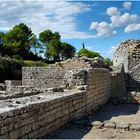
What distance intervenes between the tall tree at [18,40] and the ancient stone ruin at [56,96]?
3588 centimetres

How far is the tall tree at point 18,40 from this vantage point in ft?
210

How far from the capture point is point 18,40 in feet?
224

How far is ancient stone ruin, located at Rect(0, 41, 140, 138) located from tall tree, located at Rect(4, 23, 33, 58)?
35.9 meters

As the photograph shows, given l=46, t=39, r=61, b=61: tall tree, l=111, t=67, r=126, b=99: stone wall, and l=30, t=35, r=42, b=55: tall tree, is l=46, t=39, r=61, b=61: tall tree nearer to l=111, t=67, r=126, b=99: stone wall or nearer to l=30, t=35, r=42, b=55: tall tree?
l=30, t=35, r=42, b=55: tall tree

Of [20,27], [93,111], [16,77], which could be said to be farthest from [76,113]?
[20,27]

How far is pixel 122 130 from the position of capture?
11.1 metres

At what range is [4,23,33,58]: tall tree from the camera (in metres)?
64.1

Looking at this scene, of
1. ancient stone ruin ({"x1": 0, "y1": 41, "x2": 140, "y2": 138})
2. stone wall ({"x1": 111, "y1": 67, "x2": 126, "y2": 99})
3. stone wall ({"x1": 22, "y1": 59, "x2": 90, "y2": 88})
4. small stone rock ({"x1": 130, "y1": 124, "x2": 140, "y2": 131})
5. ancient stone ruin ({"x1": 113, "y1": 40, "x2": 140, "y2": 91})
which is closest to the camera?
ancient stone ruin ({"x1": 0, "y1": 41, "x2": 140, "y2": 138})

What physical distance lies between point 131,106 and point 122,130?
816 centimetres

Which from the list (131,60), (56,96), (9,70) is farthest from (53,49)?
(56,96)

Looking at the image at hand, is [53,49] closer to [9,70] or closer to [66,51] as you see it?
[66,51]

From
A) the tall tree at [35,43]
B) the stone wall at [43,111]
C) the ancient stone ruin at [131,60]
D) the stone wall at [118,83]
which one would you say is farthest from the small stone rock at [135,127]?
the tall tree at [35,43]

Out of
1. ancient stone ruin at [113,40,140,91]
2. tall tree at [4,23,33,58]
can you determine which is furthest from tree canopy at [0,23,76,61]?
ancient stone ruin at [113,40,140,91]

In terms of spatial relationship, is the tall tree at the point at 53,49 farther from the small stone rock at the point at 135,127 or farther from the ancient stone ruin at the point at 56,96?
the small stone rock at the point at 135,127
